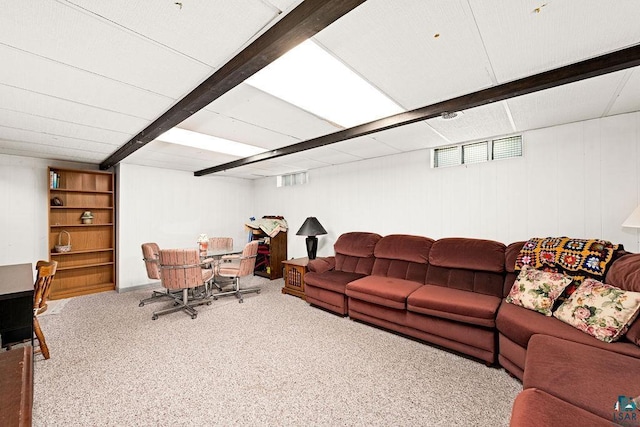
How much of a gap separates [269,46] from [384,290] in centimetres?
253

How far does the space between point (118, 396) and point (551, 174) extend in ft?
14.6

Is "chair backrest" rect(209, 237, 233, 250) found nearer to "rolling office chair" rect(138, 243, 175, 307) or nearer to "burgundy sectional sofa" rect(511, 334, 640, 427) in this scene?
"rolling office chair" rect(138, 243, 175, 307)

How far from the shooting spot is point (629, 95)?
2162 millimetres

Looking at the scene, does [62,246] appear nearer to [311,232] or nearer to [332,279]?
[311,232]

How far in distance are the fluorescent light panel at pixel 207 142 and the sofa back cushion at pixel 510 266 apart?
10.9 feet

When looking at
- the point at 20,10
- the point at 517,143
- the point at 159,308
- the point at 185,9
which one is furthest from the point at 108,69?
the point at 517,143

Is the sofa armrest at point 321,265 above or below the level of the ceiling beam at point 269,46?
below

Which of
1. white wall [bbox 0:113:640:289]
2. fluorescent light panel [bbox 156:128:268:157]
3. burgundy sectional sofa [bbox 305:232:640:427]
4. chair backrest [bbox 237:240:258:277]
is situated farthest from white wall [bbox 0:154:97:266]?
burgundy sectional sofa [bbox 305:232:640:427]

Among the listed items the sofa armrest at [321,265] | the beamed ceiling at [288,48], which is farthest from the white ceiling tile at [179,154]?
the sofa armrest at [321,265]

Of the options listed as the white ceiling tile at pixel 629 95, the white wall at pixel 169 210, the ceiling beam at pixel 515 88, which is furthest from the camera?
the white wall at pixel 169 210

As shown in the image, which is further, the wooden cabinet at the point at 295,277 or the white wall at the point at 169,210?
the white wall at the point at 169,210

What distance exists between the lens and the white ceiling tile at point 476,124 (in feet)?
8.16

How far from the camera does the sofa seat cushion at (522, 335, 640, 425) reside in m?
1.23

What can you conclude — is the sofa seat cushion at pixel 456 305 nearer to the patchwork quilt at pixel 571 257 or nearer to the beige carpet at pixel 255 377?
the beige carpet at pixel 255 377
